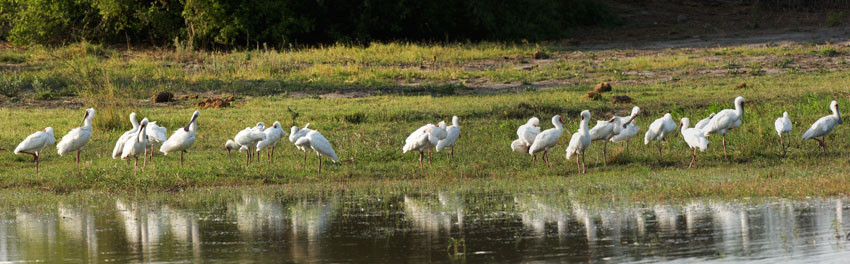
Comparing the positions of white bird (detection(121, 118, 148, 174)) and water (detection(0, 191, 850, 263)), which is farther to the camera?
white bird (detection(121, 118, 148, 174))

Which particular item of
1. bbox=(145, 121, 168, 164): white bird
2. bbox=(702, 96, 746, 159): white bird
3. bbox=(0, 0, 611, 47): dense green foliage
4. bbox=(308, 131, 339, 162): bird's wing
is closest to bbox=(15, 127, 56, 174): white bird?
→ bbox=(145, 121, 168, 164): white bird

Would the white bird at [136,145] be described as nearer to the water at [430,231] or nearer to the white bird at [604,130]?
the water at [430,231]

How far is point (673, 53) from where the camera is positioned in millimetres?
28422

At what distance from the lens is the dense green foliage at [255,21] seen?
29.7m

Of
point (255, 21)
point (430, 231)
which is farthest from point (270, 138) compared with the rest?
point (255, 21)

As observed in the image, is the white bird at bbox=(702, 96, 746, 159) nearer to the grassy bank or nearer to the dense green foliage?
the grassy bank

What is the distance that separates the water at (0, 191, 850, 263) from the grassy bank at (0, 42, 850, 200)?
110 cm

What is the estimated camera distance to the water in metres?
8.08

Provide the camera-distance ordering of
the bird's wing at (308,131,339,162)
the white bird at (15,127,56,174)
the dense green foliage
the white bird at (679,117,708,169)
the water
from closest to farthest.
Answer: the water < the white bird at (679,117,708,169) < the bird's wing at (308,131,339,162) < the white bird at (15,127,56,174) < the dense green foliage

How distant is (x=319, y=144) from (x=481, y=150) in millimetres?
2708

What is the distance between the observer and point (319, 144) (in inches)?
530

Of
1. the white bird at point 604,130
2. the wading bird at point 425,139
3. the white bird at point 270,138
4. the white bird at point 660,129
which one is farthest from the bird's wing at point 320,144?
the white bird at point 660,129

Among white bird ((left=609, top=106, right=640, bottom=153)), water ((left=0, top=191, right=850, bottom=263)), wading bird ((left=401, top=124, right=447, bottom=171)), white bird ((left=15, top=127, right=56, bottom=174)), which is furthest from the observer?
white bird ((left=609, top=106, right=640, bottom=153))

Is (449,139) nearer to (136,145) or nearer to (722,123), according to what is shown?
(722,123)
